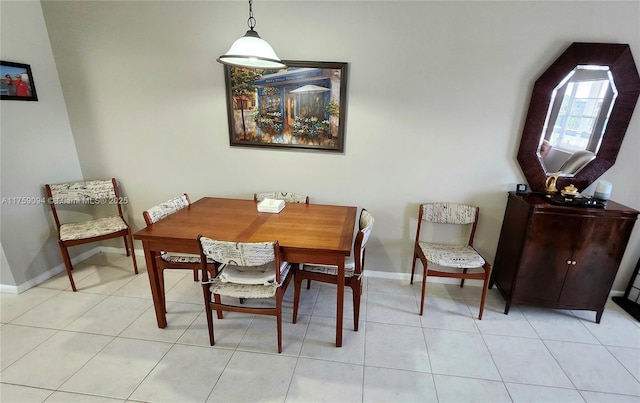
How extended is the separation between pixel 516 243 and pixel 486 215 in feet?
1.17

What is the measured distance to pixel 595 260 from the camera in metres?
2.10

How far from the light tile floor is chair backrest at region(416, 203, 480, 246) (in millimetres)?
673

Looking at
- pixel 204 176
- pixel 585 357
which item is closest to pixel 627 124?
pixel 585 357

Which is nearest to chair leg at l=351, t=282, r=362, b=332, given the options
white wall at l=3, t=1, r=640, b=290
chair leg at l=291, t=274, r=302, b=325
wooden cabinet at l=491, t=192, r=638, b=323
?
chair leg at l=291, t=274, r=302, b=325

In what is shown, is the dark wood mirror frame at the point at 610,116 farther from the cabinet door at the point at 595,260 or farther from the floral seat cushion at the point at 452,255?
the floral seat cushion at the point at 452,255

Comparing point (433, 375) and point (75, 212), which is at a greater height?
point (75, 212)

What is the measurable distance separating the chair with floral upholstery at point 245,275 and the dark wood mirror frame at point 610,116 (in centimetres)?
206

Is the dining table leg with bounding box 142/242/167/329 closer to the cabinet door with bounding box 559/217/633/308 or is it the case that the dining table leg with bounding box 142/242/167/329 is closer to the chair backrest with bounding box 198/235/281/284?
the chair backrest with bounding box 198/235/281/284

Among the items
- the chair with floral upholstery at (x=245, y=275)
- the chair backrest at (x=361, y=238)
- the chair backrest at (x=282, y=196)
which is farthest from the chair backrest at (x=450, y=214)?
the chair with floral upholstery at (x=245, y=275)

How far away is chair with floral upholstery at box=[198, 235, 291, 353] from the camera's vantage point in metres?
1.57

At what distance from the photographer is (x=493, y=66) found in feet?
7.20

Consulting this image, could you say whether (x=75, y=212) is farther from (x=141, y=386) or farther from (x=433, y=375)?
(x=433, y=375)

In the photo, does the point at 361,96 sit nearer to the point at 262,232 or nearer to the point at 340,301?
the point at 262,232

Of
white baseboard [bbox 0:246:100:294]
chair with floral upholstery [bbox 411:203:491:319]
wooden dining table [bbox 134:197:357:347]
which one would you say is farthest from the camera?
white baseboard [bbox 0:246:100:294]
